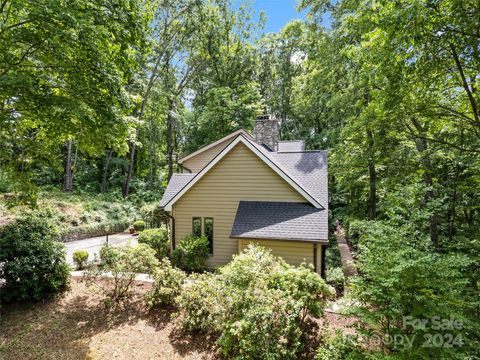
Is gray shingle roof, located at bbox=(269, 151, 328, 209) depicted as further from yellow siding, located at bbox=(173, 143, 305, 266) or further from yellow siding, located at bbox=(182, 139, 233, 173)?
yellow siding, located at bbox=(182, 139, 233, 173)

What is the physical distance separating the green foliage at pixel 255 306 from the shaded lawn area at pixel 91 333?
1.72 ft

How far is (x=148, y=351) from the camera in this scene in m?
5.86

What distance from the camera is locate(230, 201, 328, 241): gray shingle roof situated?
9.36m

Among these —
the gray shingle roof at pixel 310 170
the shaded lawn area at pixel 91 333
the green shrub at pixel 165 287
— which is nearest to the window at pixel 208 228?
the green shrub at pixel 165 287

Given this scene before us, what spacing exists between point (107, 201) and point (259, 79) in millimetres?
21880

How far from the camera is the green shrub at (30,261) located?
7.12 metres

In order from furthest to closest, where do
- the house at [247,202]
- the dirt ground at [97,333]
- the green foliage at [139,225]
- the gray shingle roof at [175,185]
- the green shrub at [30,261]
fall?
the green foliage at [139,225]
the gray shingle roof at [175,185]
the house at [247,202]
the green shrub at [30,261]
the dirt ground at [97,333]

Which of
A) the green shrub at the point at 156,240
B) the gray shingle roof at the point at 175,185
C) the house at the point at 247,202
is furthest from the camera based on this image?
the green shrub at the point at 156,240

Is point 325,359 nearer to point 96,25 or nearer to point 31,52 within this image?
point 96,25

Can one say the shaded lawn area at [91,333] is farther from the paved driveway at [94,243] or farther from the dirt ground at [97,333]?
the paved driveway at [94,243]

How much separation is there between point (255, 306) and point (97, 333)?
14.4 ft

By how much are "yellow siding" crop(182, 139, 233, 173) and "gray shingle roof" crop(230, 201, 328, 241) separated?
27.2 ft

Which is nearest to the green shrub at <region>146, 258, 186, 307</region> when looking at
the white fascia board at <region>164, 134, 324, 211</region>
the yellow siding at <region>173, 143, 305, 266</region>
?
the yellow siding at <region>173, 143, 305, 266</region>

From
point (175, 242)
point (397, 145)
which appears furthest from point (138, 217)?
point (397, 145)
